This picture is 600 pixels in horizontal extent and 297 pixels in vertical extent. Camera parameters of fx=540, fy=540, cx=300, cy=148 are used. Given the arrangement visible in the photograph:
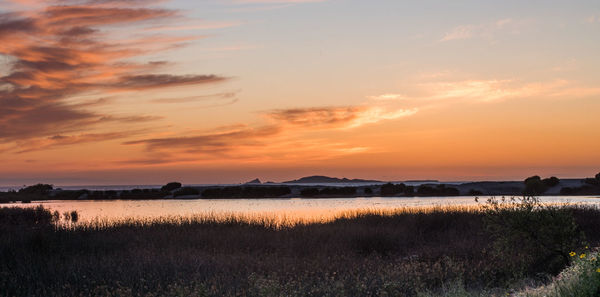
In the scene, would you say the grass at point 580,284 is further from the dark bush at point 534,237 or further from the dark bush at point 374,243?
the dark bush at point 374,243

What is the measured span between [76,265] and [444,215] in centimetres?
2006

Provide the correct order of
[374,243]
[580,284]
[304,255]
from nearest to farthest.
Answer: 1. [580,284]
2. [304,255]
3. [374,243]

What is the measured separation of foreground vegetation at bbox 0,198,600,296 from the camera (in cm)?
1253

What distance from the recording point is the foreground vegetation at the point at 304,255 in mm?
12531

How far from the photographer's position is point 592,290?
25.5ft

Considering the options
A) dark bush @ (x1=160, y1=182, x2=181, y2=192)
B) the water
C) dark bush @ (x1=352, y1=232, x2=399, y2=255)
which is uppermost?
dark bush @ (x1=160, y1=182, x2=181, y2=192)

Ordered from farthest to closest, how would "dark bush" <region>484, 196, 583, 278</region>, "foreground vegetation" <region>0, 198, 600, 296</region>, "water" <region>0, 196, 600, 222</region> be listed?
"water" <region>0, 196, 600, 222</region> → "dark bush" <region>484, 196, 583, 278</region> → "foreground vegetation" <region>0, 198, 600, 296</region>

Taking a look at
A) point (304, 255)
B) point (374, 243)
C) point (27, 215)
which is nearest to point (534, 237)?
point (304, 255)

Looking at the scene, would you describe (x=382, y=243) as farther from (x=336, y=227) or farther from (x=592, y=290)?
(x=592, y=290)

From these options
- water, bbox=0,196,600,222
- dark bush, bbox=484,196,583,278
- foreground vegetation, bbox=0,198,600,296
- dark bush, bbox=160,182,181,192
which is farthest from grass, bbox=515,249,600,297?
dark bush, bbox=160,182,181,192

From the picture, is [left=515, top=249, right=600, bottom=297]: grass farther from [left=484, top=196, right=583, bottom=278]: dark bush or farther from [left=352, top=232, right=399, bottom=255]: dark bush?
[left=352, top=232, right=399, bottom=255]: dark bush

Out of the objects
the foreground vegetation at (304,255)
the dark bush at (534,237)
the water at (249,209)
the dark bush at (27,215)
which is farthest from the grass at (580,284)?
the dark bush at (27,215)

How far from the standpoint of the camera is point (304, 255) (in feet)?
65.6

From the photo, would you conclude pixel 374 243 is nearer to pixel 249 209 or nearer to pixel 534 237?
pixel 534 237
